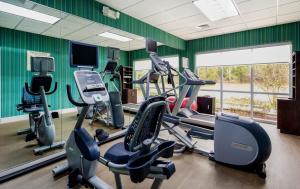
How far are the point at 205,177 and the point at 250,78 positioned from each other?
14.2ft

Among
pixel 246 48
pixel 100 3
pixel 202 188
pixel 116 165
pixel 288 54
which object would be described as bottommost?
pixel 202 188

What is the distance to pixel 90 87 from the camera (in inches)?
75.0

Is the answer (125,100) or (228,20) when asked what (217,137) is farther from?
(228,20)

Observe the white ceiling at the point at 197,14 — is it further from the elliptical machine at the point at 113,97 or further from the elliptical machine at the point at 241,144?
the elliptical machine at the point at 241,144

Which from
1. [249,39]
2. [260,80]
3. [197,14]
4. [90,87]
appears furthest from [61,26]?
[260,80]

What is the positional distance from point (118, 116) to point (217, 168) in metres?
2.58

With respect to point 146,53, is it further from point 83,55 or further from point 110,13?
point 83,55

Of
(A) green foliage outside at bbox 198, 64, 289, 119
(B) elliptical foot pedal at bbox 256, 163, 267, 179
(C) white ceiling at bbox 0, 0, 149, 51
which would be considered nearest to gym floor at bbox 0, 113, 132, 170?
(C) white ceiling at bbox 0, 0, 149, 51

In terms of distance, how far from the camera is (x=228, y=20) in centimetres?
447

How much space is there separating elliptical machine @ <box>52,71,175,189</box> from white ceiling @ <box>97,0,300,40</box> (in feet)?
7.88

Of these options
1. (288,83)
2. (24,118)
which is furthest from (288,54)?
(24,118)

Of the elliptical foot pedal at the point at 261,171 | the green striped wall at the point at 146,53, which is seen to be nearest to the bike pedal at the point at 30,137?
the green striped wall at the point at 146,53

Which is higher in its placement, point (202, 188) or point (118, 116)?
point (118, 116)

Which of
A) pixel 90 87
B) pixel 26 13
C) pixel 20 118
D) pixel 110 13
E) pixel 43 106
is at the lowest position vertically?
pixel 20 118
